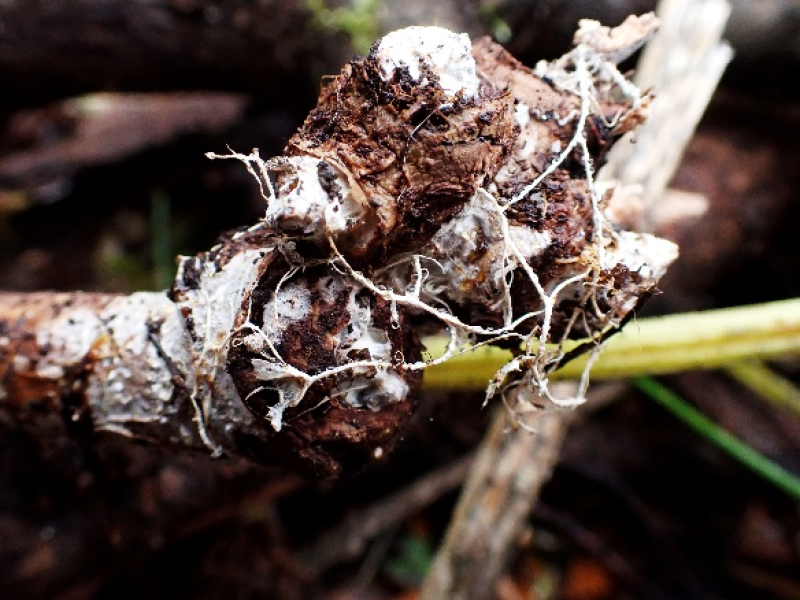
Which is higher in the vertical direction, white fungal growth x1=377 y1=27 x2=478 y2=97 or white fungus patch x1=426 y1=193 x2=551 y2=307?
white fungal growth x1=377 y1=27 x2=478 y2=97

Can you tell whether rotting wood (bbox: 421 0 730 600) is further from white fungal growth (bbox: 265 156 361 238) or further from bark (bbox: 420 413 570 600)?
white fungal growth (bbox: 265 156 361 238)

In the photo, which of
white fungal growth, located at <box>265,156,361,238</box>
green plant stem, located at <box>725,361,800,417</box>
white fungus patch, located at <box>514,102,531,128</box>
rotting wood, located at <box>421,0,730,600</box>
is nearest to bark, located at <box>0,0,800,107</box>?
rotting wood, located at <box>421,0,730,600</box>

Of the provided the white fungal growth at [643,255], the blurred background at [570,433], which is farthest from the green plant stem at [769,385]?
the white fungal growth at [643,255]

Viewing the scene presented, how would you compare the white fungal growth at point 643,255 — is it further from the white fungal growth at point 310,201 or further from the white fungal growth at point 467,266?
the white fungal growth at point 310,201

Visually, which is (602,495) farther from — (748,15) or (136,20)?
(136,20)

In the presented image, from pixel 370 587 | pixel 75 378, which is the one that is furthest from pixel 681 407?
pixel 75 378

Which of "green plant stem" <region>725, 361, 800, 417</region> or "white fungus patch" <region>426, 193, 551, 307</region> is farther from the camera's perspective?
Result: "green plant stem" <region>725, 361, 800, 417</region>

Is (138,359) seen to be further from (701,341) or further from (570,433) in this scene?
(570,433)
